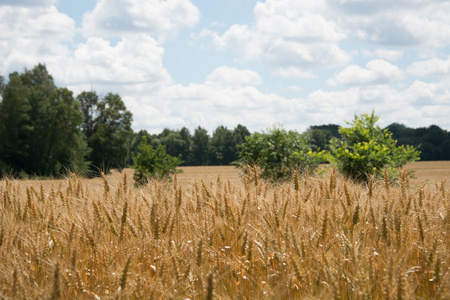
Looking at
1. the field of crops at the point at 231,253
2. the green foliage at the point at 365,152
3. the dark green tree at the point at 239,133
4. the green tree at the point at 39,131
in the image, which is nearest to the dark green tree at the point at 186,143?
the dark green tree at the point at 239,133

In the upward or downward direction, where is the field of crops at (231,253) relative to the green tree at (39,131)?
downward

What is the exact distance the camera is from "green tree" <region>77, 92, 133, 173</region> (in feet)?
184

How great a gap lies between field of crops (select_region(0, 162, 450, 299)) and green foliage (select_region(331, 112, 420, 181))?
7907 mm

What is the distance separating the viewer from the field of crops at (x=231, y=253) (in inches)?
93.8

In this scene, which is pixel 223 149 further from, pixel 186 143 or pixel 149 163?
pixel 149 163

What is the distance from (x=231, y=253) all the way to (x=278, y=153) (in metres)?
10.6

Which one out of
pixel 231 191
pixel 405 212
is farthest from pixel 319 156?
pixel 405 212

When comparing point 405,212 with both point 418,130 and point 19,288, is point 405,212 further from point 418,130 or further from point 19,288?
point 418,130

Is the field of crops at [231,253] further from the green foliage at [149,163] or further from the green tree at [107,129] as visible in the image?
the green tree at [107,129]

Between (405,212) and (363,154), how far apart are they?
9274 millimetres

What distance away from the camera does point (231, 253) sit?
330 centimetres

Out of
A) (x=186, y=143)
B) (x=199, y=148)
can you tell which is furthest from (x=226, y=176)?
(x=186, y=143)

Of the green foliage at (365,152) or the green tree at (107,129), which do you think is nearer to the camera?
the green foliage at (365,152)

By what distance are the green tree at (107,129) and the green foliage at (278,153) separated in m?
42.7
